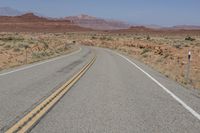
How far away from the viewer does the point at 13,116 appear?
6328 millimetres

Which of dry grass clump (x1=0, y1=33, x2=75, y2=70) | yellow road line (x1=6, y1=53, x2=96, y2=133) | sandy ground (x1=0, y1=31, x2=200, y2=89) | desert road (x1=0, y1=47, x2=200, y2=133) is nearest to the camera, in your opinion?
yellow road line (x1=6, y1=53, x2=96, y2=133)

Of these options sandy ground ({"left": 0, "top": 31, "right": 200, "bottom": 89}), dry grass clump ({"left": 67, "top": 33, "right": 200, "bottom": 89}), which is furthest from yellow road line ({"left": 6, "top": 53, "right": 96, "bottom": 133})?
dry grass clump ({"left": 67, "top": 33, "right": 200, "bottom": 89})

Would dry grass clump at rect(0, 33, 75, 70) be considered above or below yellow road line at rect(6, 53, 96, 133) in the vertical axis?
below

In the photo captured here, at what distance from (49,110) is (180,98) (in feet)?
13.7

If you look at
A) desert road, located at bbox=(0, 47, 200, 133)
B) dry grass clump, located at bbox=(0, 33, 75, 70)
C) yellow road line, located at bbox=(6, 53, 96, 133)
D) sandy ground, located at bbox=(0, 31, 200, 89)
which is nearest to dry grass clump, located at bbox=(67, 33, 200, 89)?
sandy ground, located at bbox=(0, 31, 200, 89)

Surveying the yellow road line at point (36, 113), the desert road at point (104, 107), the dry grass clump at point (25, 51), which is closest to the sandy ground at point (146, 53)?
the dry grass clump at point (25, 51)

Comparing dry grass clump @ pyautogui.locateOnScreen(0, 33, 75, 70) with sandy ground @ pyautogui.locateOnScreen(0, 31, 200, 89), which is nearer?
sandy ground @ pyautogui.locateOnScreen(0, 31, 200, 89)

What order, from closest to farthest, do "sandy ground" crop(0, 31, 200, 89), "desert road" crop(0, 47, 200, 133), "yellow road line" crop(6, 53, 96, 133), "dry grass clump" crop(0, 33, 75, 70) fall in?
"yellow road line" crop(6, 53, 96, 133) < "desert road" crop(0, 47, 200, 133) < "sandy ground" crop(0, 31, 200, 89) < "dry grass clump" crop(0, 33, 75, 70)

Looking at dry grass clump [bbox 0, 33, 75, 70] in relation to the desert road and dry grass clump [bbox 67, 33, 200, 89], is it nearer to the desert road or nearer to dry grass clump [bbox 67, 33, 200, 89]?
dry grass clump [bbox 67, 33, 200, 89]

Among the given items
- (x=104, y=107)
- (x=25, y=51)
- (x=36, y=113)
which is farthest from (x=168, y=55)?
(x=36, y=113)

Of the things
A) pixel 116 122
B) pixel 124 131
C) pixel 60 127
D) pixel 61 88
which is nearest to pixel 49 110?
pixel 60 127

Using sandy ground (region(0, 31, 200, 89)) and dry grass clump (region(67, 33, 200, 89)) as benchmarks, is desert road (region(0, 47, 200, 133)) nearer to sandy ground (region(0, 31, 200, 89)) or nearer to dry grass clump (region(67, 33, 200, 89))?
sandy ground (region(0, 31, 200, 89))

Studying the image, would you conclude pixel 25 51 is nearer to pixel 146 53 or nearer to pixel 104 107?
pixel 146 53

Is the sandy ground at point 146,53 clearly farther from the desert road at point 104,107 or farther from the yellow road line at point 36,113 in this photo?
the yellow road line at point 36,113
